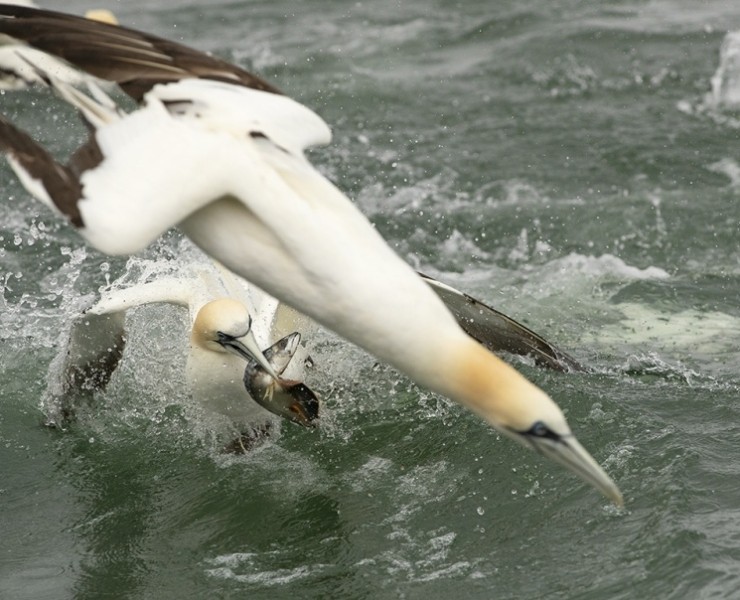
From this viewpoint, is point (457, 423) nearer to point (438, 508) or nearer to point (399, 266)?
point (438, 508)

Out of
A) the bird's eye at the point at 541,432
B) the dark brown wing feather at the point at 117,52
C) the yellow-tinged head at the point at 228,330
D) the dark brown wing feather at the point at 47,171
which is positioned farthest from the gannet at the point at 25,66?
the bird's eye at the point at 541,432

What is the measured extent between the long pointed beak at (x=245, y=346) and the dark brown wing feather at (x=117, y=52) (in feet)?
5.18

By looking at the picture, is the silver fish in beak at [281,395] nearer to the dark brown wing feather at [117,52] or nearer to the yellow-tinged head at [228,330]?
the yellow-tinged head at [228,330]

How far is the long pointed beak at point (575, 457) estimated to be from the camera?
491 centimetres

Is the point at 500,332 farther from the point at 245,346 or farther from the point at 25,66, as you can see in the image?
the point at 25,66

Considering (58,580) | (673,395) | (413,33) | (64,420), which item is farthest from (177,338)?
(413,33)

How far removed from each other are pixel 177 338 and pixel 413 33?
7051 mm

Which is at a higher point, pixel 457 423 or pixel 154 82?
pixel 154 82

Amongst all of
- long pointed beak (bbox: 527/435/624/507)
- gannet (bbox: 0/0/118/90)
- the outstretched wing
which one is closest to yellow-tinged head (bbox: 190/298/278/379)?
the outstretched wing

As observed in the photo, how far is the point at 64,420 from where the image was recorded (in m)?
7.61

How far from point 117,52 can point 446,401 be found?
2.83 metres

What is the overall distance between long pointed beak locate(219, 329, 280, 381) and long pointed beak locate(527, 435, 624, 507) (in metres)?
2.15

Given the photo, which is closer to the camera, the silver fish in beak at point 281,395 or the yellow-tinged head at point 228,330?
the silver fish in beak at point 281,395

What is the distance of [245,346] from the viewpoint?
6855mm
